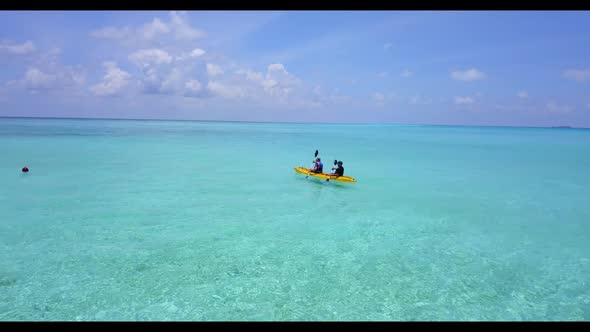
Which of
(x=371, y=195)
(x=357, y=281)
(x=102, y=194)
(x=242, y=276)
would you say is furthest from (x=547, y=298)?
(x=102, y=194)

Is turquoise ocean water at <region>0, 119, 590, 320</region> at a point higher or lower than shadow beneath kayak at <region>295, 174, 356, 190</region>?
lower

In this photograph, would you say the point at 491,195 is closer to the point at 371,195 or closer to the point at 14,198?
the point at 371,195

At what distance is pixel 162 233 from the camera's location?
11.4 metres

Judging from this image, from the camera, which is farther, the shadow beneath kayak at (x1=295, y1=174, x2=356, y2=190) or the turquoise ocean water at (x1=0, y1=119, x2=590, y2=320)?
the shadow beneath kayak at (x1=295, y1=174, x2=356, y2=190)

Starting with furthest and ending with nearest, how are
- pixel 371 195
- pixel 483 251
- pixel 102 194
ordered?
pixel 371 195 < pixel 102 194 < pixel 483 251

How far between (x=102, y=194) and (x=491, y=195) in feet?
67.2

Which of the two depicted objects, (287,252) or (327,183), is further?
(327,183)

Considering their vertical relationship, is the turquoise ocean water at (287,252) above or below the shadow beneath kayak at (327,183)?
below

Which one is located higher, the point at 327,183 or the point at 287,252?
the point at 327,183

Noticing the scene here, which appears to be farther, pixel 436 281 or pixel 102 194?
pixel 102 194

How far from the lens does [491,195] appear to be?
61.7 feet

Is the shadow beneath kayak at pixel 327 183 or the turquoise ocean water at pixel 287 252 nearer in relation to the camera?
the turquoise ocean water at pixel 287 252
